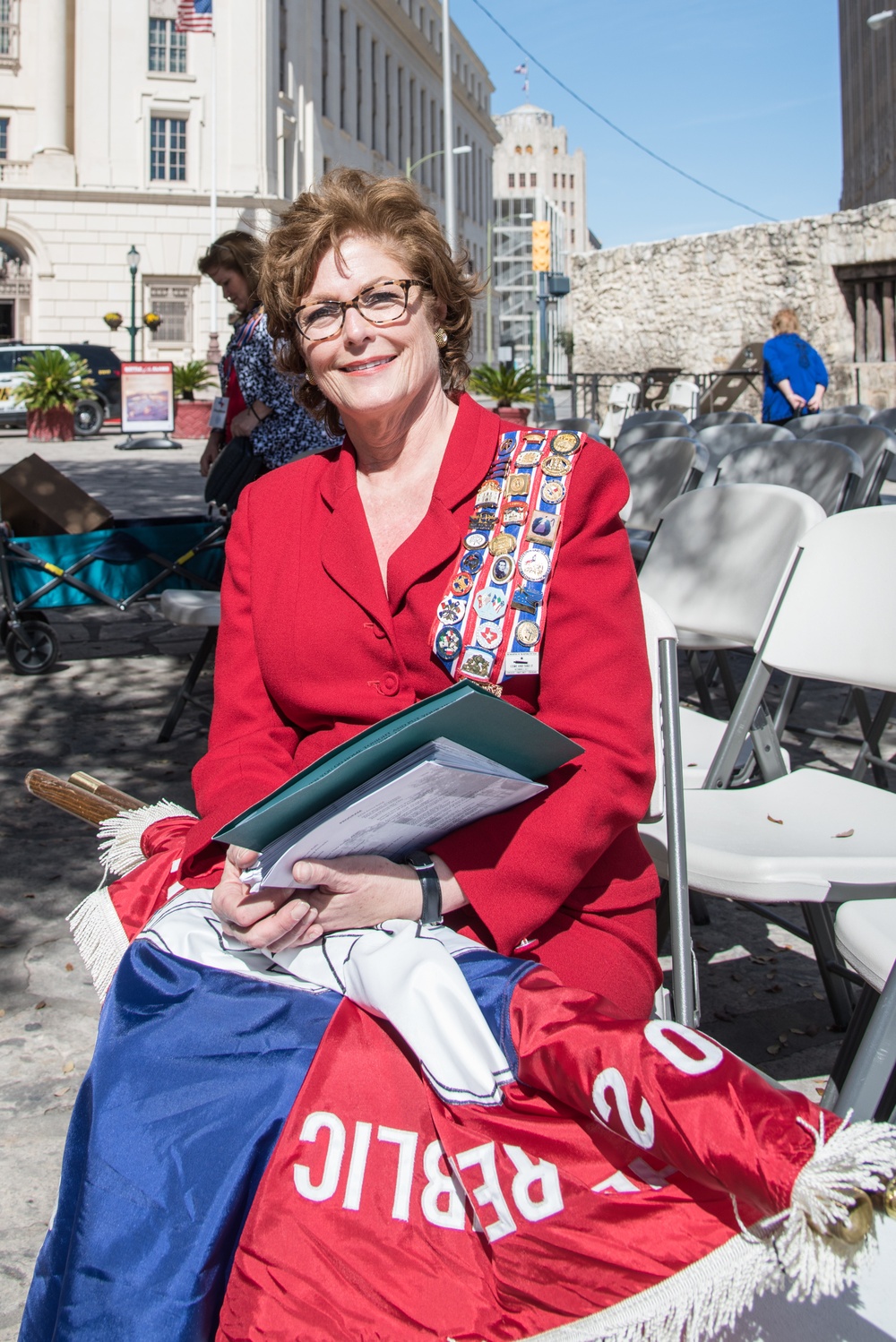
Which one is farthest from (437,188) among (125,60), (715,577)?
(715,577)

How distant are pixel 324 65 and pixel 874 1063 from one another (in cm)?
5102

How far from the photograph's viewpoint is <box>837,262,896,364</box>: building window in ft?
70.1

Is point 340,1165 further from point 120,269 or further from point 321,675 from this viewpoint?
point 120,269

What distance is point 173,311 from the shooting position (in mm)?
38781

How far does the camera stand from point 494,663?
179 cm

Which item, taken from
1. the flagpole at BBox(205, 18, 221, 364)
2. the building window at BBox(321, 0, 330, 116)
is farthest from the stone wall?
the building window at BBox(321, 0, 330, 116)

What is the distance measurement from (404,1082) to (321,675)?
2.26 ft

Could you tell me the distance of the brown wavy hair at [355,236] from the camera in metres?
2.00

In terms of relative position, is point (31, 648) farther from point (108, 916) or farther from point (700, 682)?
point (108, 916)

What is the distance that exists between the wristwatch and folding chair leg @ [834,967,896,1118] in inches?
23.5

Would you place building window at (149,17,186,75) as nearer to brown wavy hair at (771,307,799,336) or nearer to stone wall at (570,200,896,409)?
stone wall at (570,200,896,409)

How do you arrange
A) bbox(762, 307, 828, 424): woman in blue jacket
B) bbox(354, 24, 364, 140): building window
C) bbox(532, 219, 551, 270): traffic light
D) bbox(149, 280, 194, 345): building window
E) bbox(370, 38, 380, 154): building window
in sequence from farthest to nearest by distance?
bbox(370, 38, 380, 154): building window < bbox(354, 24, 364, 140): building window < bbox(149, 280, 194, 345): building window < bbox(532, 219, 551, 270): traffic light < bbox(762, 307, 828, 424): woman in blue jacket

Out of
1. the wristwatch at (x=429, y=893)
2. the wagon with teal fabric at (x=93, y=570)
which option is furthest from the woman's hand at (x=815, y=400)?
the wristwatch at (x=429, y=893)

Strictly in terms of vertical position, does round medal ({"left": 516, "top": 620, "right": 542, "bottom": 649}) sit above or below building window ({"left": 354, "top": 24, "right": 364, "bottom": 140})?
below
